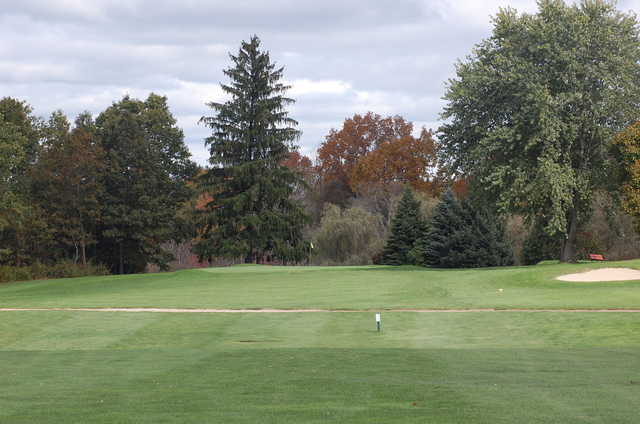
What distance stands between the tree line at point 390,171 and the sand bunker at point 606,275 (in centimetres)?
646

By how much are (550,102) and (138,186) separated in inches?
1133

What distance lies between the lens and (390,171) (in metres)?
69.0

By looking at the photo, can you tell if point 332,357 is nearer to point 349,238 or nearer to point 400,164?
point 349,238

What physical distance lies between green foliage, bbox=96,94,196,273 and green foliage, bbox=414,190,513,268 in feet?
60.9

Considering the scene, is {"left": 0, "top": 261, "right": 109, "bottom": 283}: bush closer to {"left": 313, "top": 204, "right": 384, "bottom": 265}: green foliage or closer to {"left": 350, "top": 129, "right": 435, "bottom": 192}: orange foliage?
{"left": 313, "top": 204, "right": 384, "bottom": 265}: green foliage

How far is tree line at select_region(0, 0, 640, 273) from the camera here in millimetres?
35875

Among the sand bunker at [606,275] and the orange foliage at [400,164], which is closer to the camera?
the sand bunker at [606,275]

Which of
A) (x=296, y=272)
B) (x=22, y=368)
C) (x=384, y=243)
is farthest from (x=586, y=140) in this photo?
(x=22, y=368)

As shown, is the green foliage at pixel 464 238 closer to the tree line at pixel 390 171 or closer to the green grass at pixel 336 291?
the tree line at pixel 390 171

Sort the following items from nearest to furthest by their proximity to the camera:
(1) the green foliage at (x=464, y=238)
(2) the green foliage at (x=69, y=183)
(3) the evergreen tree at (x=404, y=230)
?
(1) the green foliage at (x=464, y=238) → (2) the green foliage at (x=69, y=183) → (3) the evergreen tree at (x=404, y=230)

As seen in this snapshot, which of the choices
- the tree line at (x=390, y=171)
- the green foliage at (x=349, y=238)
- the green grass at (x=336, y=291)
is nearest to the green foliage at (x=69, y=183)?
the tree line at (x=390, y=171)

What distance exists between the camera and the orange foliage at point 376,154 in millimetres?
69062

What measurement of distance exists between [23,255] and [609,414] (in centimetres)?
4634

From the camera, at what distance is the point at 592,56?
3622cm
